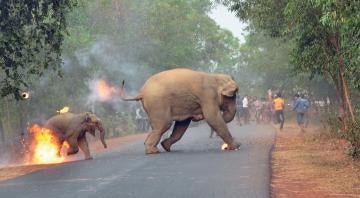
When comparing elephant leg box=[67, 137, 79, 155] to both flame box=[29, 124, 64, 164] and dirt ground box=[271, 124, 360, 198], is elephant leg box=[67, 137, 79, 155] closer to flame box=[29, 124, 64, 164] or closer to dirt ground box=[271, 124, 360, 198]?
flame box=[29, 124, 64, 164]

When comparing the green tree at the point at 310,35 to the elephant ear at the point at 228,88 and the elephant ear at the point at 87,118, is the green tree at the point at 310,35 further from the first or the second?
the elephant ear at the point at 87,118

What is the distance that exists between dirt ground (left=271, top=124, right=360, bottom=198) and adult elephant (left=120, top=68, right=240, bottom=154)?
201 centimetres

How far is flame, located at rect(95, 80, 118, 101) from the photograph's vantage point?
118 ft

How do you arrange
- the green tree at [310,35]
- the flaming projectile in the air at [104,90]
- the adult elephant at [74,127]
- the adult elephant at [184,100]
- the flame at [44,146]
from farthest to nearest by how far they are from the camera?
the flaming projectile in the air at [104,90] < the flame at [44,146] < the adult elephant at [74,127] < the adult elephant at [184,100] < the green tree at [310,35]

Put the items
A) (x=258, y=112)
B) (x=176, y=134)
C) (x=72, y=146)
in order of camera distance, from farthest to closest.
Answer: (x=258, y=112), (x=176, y=134), (x=72, y=146)

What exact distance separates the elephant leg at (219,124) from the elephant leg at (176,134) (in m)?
1.06

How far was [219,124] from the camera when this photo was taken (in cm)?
1789

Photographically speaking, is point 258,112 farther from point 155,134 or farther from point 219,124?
point 155,134

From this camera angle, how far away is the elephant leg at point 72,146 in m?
18.2

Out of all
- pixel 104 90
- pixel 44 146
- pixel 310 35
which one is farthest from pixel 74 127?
pixel 104 90

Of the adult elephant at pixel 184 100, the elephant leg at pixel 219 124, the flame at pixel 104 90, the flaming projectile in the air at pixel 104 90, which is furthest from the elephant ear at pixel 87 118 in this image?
the flame at pixel 104 90

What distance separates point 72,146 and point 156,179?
728 centimetres

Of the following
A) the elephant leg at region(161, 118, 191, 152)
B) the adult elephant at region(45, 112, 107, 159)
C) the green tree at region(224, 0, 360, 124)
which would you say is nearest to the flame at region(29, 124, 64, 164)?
the adult elephant at region(45, 112, 107, 159)

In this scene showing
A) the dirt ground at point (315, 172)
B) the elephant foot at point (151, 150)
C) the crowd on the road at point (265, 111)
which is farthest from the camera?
the crowd on the road at point (265, 111)
